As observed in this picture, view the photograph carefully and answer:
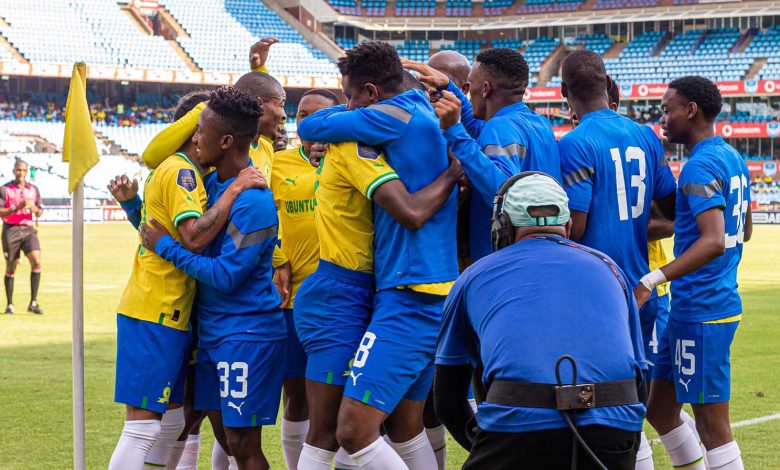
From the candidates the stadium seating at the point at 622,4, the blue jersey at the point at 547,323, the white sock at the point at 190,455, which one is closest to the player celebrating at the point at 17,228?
the white sock at the point at 190,455

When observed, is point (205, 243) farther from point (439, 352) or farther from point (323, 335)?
point (439, 352)

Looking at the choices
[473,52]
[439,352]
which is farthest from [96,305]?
[473,52]

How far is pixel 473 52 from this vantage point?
210 ft

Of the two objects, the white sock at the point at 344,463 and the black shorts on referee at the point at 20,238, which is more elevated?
the black shorts on referee at the point at 20,238

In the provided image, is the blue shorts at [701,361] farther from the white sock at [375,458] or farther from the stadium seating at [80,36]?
the stadium seating at [80,36]

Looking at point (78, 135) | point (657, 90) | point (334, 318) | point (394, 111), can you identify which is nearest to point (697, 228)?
point (394, 111)

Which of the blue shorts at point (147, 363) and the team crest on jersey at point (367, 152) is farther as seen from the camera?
the blue shorts at point (147, 363)

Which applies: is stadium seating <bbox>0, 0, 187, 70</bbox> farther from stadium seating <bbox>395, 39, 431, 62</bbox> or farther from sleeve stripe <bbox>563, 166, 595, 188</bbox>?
sleeve stripe <bbox>563, 166, 595, 188</bbox>

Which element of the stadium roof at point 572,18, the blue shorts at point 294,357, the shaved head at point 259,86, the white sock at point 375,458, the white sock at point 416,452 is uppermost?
the stadium roof at point 572,18

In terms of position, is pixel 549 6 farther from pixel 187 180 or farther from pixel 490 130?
pixel 187 180

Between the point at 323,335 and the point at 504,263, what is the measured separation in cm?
147

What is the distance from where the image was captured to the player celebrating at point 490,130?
4.48m

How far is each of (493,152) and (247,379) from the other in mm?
1554

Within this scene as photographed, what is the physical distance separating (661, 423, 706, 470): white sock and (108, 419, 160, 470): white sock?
274 centimetres
